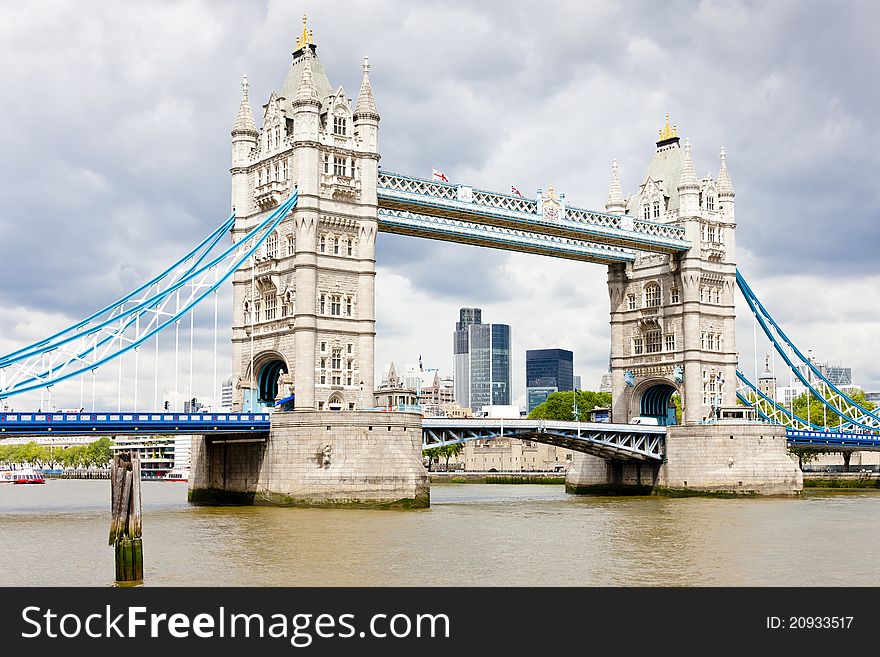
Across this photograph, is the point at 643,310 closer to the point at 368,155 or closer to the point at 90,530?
the point at 368,155

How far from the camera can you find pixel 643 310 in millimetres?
75125

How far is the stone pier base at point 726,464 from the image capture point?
66188 mm

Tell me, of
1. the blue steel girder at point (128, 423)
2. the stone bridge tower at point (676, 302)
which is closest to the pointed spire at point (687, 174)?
the stone bridge tower at point (676, 302)

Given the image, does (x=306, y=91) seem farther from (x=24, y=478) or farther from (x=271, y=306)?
(x=24, y=478)

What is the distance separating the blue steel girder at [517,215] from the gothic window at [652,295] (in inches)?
133

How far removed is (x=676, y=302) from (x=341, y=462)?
1203 inches

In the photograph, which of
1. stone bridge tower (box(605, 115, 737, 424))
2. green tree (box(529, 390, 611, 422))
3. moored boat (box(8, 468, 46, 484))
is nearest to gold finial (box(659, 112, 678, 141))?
stone bridge tower (box(605, 115, 737, 424))

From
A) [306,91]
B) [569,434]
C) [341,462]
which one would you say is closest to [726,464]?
[569,434]

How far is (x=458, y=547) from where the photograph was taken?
35.1m

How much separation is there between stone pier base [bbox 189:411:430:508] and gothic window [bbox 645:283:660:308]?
2659 cm

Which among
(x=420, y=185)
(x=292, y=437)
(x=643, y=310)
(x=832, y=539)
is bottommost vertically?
(x=832, y=539)

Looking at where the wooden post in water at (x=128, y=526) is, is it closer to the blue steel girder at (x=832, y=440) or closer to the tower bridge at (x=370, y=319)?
the tower bridge at (x=370, y=319)
